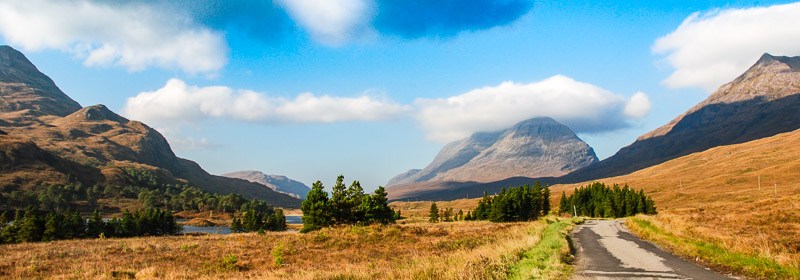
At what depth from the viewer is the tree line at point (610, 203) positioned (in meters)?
87.2

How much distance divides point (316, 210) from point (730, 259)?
50258 millimetres

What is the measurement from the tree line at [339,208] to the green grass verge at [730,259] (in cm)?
4472

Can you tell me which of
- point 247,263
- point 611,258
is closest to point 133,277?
point 247,263

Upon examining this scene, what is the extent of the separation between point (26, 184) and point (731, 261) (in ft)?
898

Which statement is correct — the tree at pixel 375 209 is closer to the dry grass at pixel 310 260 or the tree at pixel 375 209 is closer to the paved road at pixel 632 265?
the dry grass at pixel 310 260

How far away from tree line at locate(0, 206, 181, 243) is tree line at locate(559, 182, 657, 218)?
8617 cm

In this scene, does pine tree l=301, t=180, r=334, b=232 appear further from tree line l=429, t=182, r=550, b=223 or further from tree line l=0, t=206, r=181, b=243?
tree line l=429, t=182, r=550, b=223

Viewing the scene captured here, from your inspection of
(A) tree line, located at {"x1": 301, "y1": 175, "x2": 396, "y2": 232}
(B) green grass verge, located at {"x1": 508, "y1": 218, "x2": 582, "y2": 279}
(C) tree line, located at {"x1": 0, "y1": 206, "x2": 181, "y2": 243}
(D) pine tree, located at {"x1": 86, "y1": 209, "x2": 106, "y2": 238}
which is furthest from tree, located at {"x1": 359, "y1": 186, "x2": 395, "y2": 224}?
(D) pine tree, located at {"x1": 86, "y1": 209, "x2": 106, "y2": 238}

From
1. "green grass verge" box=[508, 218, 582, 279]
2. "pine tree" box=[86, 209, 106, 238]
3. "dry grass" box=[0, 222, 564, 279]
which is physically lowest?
"pine tree" box=[86, 209, 106, 238]

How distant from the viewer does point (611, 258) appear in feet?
53.0

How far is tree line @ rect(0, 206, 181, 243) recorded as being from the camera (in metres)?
55.0

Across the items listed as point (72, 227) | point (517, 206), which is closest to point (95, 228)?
point (72, 227)

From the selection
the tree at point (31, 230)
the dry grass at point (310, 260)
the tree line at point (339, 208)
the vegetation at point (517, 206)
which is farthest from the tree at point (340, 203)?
the tree at point (31, 230)

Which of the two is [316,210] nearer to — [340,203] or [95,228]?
[340,203]
